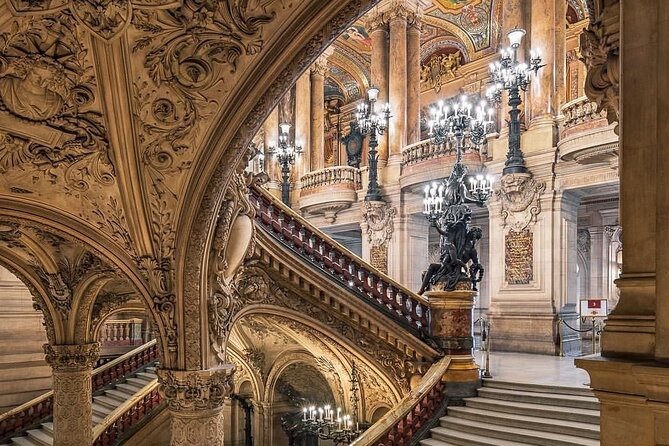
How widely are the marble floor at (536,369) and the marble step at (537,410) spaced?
56 centimetres

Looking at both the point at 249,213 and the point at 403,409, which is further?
the point at 403,409

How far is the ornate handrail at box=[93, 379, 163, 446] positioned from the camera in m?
10.8

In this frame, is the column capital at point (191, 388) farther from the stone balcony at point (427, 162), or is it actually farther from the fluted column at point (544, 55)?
the fluted column at point (544, 55)

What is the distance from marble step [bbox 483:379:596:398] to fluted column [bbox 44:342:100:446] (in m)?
6.51

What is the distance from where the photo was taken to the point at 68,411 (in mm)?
8867

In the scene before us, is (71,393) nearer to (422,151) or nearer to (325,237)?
(325,237)

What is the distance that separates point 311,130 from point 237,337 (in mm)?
9346

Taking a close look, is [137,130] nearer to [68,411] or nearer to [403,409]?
[403,409]

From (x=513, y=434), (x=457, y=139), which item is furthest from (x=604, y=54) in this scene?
(x=457, y=139)

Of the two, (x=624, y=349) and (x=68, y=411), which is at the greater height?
(x=624, y=349)

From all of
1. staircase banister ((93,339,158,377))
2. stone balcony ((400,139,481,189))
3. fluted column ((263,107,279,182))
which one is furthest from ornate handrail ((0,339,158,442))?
stone balcony ((400,139,481,189))

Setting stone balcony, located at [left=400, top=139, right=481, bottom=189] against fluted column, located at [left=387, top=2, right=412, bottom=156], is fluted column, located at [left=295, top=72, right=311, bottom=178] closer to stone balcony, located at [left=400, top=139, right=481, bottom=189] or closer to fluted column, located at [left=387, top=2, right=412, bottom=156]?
fluted column, located at [left=387, top=2, right=412, bottom=156]

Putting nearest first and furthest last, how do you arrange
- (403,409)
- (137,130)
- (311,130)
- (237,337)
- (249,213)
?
(137,130), (249,213), (403,409), (237,337), (311,130)

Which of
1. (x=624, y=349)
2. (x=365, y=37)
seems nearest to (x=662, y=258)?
(x=624, y=349)
